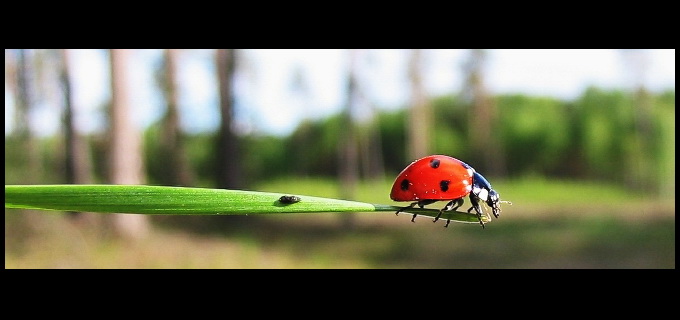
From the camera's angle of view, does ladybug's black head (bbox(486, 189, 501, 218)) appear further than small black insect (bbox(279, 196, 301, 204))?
Yes

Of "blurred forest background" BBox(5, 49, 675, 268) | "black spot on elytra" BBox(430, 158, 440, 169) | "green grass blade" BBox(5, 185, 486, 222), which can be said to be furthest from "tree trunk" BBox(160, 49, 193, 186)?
"green grass blade" BBox(5, 185, 486, 222)

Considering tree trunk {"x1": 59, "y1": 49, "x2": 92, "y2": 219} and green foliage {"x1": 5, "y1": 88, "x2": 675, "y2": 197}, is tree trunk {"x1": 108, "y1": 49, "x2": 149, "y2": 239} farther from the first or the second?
green foliage {"x1": 5, "y1": 88, "x2": 675, "y2": 197}

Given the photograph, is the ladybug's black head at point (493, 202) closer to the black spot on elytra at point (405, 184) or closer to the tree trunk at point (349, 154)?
the black spot on elytra at point (405, 184)

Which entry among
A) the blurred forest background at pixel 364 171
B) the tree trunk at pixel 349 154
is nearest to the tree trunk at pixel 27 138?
the blurred forest background at pixel 364 171

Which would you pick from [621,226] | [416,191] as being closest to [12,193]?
[416,191]

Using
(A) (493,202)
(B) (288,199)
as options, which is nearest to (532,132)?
(A) (493,202)

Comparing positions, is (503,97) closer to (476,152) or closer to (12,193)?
(476,152)

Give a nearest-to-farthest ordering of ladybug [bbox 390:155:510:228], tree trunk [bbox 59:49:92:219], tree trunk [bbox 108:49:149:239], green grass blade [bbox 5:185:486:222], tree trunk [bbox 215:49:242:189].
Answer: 1. green grass blade [bbox 5:185:486:222]
2. ladybug [bbox 390:155:510:228]
3. tree trunk [bbox 108:49:149:239]
4. tree trunk [bbox 59:49:92:219]
5. tree trunk [bbox 215:49:242:189]
